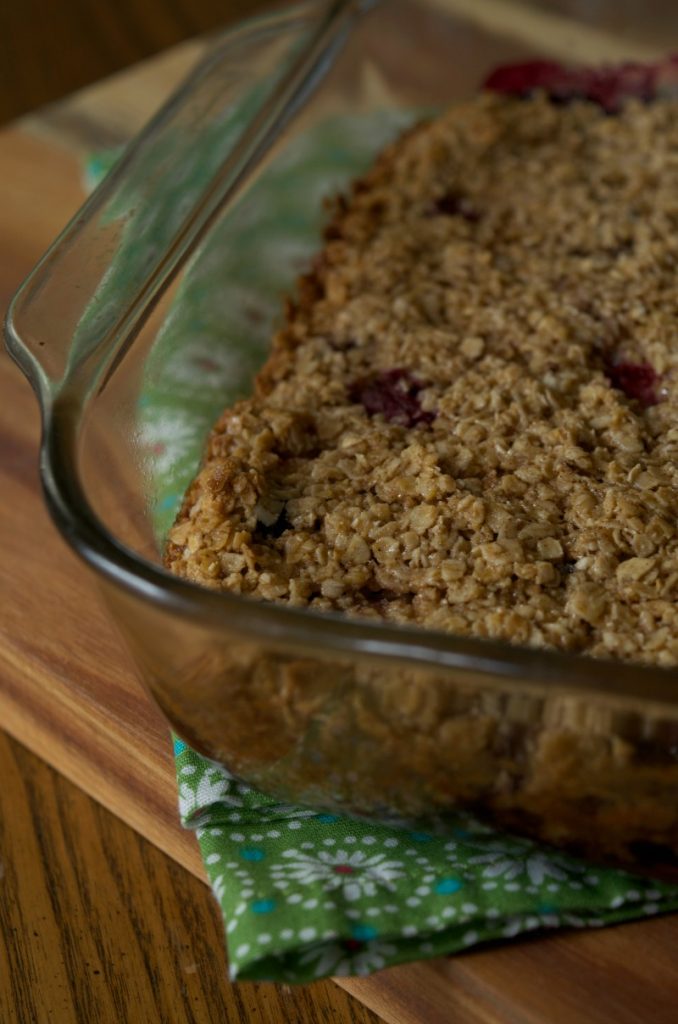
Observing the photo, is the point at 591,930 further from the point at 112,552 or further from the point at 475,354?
the point at 475,354

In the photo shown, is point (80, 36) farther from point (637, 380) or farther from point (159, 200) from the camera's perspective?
point (637, 380)

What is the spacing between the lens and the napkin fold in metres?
1.05

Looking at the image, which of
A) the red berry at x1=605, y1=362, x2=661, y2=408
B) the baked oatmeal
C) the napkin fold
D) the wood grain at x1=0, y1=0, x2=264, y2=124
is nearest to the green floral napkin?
the napkin fold

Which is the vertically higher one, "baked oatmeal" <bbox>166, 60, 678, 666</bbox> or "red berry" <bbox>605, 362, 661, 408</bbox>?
"baked oatmeal" <bbox>166, 60, 678, 666</bbox>

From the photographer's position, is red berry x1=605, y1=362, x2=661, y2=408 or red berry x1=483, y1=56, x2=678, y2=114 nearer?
red berry x1=605, y1=362, x2=661, y2=408

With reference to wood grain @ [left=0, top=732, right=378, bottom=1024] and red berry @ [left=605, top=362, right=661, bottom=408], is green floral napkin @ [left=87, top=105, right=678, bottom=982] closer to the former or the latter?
wood grain @ [left=0, top=732, right=378, bottom=1024]

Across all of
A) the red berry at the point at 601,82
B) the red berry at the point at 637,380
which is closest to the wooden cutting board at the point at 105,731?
the red berry at the point at 601,82

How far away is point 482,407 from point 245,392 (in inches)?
15.2

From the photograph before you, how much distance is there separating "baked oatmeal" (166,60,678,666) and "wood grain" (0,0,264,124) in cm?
130

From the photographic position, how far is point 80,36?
305 centimetres

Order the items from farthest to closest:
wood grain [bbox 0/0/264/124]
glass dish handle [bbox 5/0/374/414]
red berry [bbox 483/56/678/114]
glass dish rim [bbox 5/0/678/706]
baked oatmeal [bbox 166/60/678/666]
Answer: wood grain [bbox 0/0/264/124] → red berry [bbox 483/56/678/114] → glass dish handle [bbox 5/0/374/414] → baked oatmeal [bbox 166/60/678/666] → glass dish rim [bbox 5/0/678/706]

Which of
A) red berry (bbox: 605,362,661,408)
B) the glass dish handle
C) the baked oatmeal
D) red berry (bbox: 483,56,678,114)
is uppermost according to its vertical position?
the glass dish handle

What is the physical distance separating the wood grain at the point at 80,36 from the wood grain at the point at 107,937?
1.98 metres

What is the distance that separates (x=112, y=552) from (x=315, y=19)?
47.4 inches
